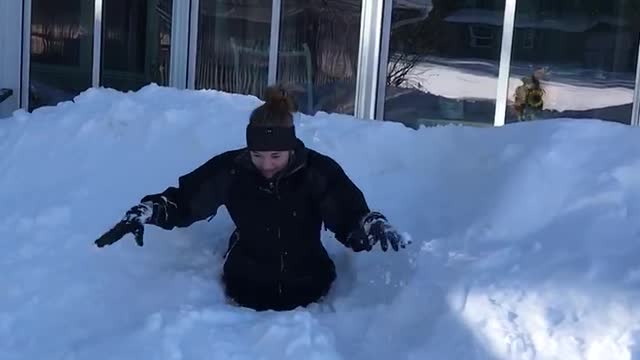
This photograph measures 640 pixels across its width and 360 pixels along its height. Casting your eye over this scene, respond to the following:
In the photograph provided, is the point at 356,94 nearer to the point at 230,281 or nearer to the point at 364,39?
the point at 364,39

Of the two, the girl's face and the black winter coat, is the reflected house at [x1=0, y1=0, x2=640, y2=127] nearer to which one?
the black winter coat

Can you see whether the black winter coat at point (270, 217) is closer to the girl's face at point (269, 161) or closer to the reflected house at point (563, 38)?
the girl's face at point (269, 161)

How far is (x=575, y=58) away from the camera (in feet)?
25.7

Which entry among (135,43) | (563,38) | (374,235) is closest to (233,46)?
(135,43)

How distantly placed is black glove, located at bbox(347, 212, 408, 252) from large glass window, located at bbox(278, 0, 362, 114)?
402cm

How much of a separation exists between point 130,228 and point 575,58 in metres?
4.84

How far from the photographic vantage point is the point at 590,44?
782 cm

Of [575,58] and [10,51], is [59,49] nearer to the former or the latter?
[10,51]

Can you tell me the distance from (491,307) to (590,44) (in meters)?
4.69

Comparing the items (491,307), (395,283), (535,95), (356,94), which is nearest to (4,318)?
(395,283)

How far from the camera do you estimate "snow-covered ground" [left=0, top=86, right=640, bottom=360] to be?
3623 mm

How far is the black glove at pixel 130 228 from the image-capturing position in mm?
4043

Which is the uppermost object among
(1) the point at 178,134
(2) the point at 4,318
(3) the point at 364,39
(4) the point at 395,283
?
(3) the point at 364,39

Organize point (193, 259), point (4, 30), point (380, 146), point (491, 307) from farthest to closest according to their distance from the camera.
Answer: point (4, 30) → point (380, 146) → point (193, 259) → point (491, 307)
